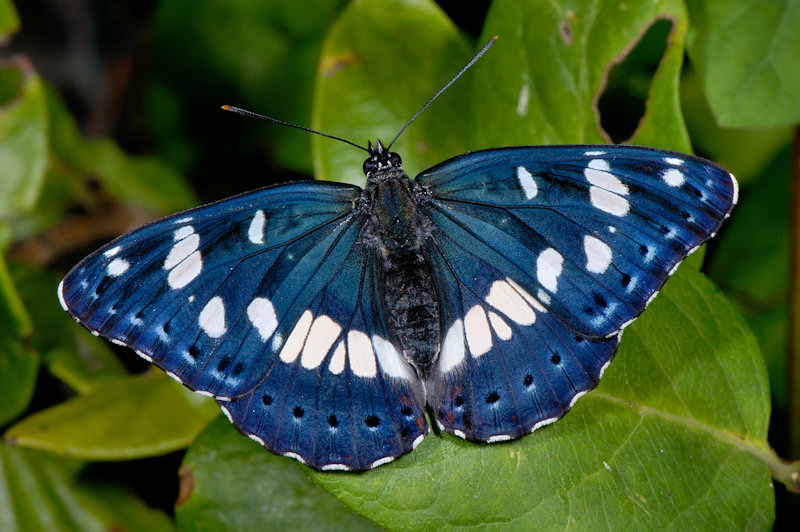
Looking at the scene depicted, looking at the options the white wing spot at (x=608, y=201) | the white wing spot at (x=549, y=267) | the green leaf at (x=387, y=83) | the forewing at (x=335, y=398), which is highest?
the green leaf at (x=387, y=83)

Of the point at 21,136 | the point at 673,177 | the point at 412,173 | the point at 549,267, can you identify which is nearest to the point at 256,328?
the point at 549,267

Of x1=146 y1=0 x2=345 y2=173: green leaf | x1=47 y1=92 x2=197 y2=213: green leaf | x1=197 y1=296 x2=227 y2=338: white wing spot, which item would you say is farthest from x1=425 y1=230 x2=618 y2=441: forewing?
x1=47 y1=92 x2=197 y2=213: green leaf

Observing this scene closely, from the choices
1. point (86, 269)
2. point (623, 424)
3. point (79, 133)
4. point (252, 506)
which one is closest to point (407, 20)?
point (86, 269)

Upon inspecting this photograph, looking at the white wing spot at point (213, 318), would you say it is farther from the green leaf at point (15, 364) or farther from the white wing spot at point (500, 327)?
the green leaf at point (15, 364)

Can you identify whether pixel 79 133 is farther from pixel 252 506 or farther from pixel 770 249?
pixel 770 249

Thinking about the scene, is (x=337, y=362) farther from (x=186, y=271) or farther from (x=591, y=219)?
(x=591, y=219)

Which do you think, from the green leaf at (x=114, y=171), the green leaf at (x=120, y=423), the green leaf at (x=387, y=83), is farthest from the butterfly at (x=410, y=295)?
the green leaf at (x=114, y=171)

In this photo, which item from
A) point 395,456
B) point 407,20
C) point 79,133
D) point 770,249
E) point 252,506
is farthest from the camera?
point 79,133
